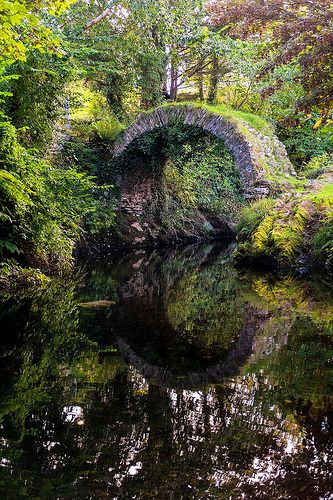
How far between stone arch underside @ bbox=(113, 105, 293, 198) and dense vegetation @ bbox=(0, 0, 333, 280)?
513 mm

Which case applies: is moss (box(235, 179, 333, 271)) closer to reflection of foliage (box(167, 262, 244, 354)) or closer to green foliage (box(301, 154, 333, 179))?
reflection of foliage (box(167, 262, 244, 354))

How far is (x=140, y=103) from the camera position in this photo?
17.2 meters

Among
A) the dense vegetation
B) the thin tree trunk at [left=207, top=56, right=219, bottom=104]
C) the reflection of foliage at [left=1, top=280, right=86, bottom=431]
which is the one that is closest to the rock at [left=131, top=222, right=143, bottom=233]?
the dense vegetation

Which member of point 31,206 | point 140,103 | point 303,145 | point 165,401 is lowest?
point 165,401

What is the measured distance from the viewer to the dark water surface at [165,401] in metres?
1.85

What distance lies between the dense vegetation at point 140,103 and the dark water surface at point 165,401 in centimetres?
267

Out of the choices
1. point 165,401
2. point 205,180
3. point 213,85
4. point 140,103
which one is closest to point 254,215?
point 205,180

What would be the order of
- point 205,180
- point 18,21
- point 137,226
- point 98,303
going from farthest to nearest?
point 205,180, point 137,226, point 98,303, point 18,21

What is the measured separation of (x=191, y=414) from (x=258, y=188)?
10.0 meters

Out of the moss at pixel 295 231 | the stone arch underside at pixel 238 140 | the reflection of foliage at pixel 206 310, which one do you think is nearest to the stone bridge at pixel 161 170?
the stone arch underside at pixel 238 140

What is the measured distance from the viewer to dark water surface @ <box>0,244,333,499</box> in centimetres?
185

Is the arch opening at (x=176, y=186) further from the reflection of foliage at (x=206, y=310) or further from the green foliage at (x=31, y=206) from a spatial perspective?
the reflection of foliage at (x=206, y=310)

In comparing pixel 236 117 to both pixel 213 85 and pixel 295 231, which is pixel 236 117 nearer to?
pixel 295 231

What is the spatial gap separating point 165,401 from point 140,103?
1581 centimetres
